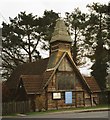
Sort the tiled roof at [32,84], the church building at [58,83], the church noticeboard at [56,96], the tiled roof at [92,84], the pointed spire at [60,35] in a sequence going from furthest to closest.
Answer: the pointed spire at [60,35]
the tiled roof at [92,84]
the church noticeboard at [56,96]
the church building at [58,83]
the tiled roof at [32,84]

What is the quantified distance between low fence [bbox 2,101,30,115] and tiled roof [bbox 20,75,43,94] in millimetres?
1705

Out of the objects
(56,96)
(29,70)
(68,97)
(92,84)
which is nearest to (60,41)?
(29,70)

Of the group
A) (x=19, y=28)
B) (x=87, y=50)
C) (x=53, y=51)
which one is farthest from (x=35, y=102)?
(x=19, y=28)

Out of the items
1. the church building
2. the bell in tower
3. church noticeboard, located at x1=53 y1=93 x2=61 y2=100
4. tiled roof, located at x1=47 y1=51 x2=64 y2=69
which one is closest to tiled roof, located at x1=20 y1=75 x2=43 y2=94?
the church building

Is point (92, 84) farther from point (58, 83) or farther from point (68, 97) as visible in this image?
point (58, 83)

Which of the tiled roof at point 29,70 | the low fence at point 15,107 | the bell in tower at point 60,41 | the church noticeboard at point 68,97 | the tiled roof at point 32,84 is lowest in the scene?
the low fence at point 15,107

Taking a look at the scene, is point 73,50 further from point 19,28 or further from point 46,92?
point 46,92

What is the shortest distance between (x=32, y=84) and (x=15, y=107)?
4224 millimetres

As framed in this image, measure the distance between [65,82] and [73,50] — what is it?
15.0 metres

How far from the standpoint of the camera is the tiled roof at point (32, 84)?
4225 centimetres

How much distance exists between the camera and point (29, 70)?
52.5 m

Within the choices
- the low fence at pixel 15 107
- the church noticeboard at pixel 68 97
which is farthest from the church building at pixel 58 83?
the low fence at pixel 15 107

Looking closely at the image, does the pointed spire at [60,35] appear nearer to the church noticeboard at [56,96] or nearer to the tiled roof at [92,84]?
the tiled roof at [92,84]

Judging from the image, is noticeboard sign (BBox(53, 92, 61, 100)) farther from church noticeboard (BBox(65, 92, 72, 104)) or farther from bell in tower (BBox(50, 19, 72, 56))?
bell in tower (BBox(50, 19, 72, 56))
